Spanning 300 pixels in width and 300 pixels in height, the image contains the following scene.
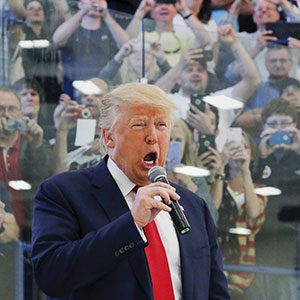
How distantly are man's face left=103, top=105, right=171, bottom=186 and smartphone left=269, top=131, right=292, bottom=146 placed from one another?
2023 mm

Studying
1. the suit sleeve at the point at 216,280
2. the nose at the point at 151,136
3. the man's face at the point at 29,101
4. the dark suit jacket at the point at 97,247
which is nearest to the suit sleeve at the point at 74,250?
the dark suit jacket at the point at 97,247

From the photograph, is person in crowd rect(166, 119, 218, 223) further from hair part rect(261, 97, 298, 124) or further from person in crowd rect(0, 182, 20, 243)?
person in crowd rect(0, 182, 20, 243)

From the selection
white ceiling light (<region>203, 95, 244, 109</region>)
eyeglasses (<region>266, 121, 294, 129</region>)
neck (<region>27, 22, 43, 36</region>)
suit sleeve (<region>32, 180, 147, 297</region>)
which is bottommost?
eyeglasses (<region>266, 121, 294, 129</region>)

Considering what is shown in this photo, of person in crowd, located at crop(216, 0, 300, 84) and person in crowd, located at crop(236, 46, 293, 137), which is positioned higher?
person in crowd, located at crop(216, 0, 300, 84)

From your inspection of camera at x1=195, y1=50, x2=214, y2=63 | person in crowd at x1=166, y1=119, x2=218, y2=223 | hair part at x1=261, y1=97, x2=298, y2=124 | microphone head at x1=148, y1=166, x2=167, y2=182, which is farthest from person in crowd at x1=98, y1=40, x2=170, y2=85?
microphone head at x1=148, y1=166, x2=167, y2=182

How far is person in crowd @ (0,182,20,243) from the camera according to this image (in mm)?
3336

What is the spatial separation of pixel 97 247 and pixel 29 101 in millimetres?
1786

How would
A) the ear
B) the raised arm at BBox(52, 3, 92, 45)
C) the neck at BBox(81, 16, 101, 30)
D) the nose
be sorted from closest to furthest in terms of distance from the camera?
the nose < the ear < the raised arm at BBox(52, 3, 92, 45) < the neck at BBox(81, 16, 101, 30)

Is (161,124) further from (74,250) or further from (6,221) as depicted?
A: (6,221)

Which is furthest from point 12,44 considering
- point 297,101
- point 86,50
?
point 297,101

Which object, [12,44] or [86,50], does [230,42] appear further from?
[12,44]

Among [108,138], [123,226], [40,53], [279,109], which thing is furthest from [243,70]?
[123,226]

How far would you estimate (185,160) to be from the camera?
3826 mm

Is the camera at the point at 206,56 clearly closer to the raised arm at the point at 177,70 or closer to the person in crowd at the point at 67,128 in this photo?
the raised arm at the point at 177,70
